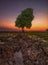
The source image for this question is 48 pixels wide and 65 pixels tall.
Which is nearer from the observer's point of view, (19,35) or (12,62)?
(12,62)

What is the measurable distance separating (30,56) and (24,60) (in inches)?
17.2

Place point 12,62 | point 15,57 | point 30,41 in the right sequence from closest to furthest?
point 12,62
point 15,57
point 30,41

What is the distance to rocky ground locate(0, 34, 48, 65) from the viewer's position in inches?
414

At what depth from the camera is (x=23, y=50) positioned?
11.5 m

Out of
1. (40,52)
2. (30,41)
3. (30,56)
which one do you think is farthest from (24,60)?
(30,41)

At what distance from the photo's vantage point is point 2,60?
1040 centimetres

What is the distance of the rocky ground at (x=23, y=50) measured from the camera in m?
10.5

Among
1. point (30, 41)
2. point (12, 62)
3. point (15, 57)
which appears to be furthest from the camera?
point (30, 41)

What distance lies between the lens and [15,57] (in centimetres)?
1107

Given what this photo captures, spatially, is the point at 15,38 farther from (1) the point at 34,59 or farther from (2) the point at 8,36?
(1) the point at 34,59

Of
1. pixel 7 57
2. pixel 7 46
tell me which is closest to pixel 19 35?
pixel 7 46

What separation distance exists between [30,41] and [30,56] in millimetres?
2017

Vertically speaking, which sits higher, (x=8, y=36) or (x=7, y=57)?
(x=8, y=36)

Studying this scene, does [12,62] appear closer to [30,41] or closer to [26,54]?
[26,54]
